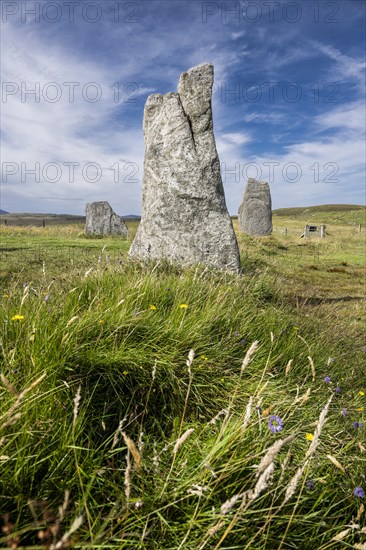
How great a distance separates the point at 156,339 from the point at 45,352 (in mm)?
843

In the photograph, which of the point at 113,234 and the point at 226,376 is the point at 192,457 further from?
the point at 113,234

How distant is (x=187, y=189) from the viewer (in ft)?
24.1

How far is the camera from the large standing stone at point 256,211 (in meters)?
24.4

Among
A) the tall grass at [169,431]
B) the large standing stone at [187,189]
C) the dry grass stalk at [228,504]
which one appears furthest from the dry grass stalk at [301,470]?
the large standing stone at [187,189]

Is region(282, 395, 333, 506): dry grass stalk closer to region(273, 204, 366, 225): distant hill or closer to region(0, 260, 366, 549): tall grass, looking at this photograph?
region(0, 260, 366, 549): tall grass

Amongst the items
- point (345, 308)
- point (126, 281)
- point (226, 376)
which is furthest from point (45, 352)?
point (345, 308)

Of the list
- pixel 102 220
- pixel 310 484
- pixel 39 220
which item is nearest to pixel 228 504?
pixel 310 484

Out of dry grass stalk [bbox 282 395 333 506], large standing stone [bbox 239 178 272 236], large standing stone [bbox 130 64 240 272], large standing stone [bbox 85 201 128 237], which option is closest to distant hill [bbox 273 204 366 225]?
large standing stone [bbox 239 178 272 236]

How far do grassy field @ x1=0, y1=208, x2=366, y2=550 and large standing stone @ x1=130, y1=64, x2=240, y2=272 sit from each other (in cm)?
269

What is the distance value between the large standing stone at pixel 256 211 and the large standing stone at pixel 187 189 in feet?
55.5

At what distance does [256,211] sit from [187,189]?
17.8m

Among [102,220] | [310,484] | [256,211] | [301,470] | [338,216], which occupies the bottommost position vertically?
[310,484]

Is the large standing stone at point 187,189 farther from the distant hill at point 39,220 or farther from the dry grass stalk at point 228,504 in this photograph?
the distant hill at point 39,220

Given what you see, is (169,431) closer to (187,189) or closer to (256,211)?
(187,189)
